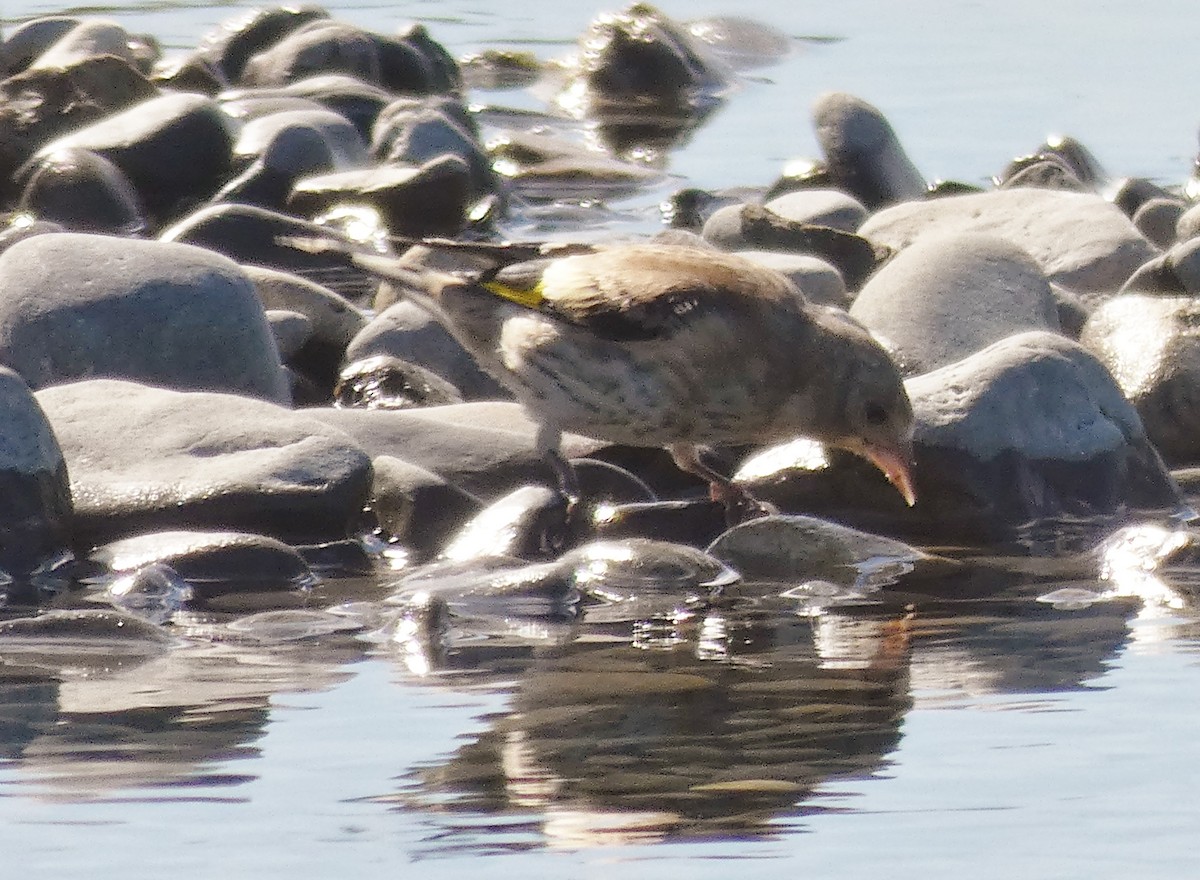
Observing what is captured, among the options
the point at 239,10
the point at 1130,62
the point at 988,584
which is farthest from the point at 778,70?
the point at 988,584

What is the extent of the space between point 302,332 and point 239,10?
9.53 m

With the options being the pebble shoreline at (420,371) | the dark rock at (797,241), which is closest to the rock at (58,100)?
the pebble shoreline at (420,371)

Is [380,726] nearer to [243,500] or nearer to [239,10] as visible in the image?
[243,500]

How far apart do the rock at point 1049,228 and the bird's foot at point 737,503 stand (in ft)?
10.2

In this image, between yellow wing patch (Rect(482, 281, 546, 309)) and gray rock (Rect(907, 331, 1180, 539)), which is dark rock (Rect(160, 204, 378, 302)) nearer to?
yellow wing patch (Rect(482, 281, 546, 309))

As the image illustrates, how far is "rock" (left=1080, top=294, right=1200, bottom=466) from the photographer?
315 inches

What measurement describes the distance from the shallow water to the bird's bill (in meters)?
0.52

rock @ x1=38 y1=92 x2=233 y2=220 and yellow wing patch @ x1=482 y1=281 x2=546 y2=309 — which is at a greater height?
yellow wing patch @ x1=482 y1=281 x2=546 y2=309

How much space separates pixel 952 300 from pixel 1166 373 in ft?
2.62

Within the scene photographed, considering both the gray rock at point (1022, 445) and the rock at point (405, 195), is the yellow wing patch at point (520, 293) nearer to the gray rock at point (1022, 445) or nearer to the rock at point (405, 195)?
the gray rock at point (1022, 445)

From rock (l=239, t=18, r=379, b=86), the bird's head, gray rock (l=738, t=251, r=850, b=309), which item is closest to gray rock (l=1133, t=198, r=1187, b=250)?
gray rock (l=738, t=251, r=850, b=309)

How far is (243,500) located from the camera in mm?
6664

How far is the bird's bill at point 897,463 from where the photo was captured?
23.1ft

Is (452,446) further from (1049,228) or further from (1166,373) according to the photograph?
(1049,228)
